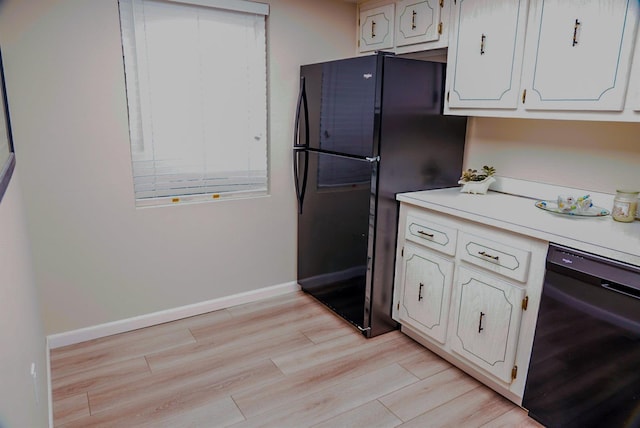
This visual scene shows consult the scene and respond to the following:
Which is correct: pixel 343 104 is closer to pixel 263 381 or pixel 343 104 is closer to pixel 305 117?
pixel 305 117

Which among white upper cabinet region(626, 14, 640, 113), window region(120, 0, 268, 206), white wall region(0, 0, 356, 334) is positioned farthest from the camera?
window region(120, 0, 268, 206)

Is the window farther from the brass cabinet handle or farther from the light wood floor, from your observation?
→ the brass cabinet handle

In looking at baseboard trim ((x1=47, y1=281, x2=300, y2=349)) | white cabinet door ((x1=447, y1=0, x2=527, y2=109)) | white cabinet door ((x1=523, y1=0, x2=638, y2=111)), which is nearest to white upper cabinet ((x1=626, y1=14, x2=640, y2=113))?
white cabinet door ((x1=523, y1=0, x2=638, y2=111))

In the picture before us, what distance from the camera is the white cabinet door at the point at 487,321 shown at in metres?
1.97

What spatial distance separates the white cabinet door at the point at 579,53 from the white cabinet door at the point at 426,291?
96 cm

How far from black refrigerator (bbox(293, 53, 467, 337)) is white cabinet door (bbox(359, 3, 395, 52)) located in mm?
536

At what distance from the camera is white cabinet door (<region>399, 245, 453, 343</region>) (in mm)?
2309

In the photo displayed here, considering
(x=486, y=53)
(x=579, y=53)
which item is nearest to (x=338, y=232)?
(x=486, y=53)

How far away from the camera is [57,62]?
87.1 inches

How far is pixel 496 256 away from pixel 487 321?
34 cm

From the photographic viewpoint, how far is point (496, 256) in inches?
78.7

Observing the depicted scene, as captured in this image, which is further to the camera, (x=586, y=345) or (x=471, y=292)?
(x=471, y=292)

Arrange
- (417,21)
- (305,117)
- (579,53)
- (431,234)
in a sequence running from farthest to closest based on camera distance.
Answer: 1. (305,117)
2. (417,21)
3. (431,234)
4. (579,53)

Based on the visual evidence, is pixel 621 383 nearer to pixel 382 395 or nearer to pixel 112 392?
pixel 382 395
